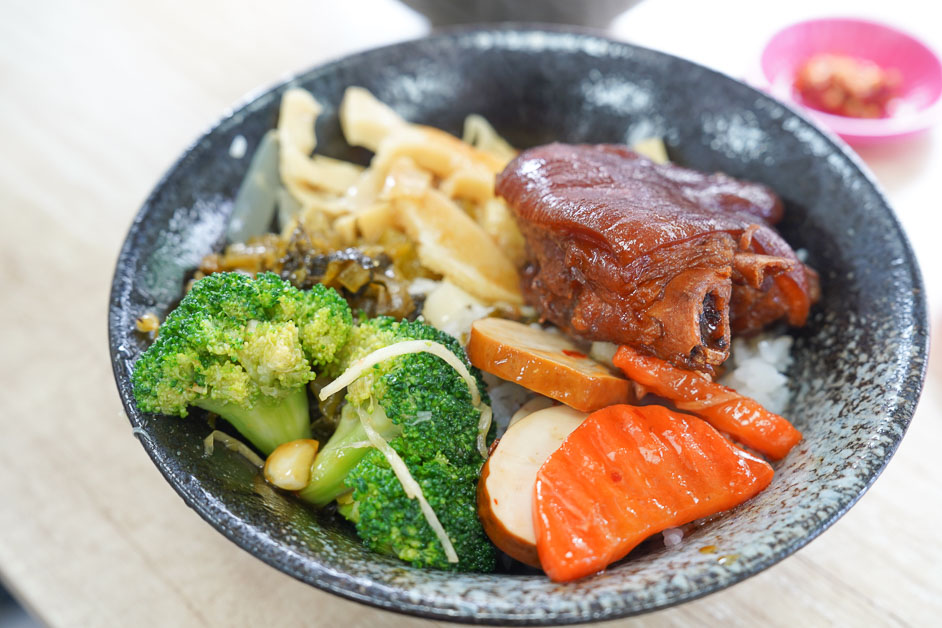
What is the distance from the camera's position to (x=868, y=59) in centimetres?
379

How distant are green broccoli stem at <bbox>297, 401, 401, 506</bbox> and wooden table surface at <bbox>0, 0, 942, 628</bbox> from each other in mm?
460

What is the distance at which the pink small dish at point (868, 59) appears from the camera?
335 centimetres

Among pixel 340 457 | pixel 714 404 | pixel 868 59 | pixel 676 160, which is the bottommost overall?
pixel 340 457

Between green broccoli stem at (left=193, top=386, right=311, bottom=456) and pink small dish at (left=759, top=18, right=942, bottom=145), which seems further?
pink small dish at (left=759, top=18, right=942, bottom=145)

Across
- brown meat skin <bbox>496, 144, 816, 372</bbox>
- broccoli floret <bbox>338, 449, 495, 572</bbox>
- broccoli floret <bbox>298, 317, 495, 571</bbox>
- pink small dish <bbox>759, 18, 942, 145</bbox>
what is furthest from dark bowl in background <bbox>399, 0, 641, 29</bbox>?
broccoli floret <bbox>338, 449, 495, 572</bbox>

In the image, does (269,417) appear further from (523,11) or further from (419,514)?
(523,11)

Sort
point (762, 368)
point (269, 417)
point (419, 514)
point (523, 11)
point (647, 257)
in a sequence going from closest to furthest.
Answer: point (419, 514) < point (647, 257) < point (269, 417) < point (762, 368) < point (523, 11)

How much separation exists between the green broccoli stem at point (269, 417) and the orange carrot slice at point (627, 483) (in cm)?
68

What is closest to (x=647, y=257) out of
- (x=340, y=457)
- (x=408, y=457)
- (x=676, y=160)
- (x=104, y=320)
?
(x=408, y=457)

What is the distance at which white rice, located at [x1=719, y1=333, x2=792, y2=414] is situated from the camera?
2152 millimetres

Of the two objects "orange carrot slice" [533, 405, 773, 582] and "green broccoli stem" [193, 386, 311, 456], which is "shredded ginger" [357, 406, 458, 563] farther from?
"green broccoli stem" [193, 386, 311, 456]

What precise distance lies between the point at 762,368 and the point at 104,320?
2458 mm

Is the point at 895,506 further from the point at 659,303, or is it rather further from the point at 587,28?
the point at 587,28

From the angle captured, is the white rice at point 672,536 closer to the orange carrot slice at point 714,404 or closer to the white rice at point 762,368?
the orange carrot slice at point 714,404
